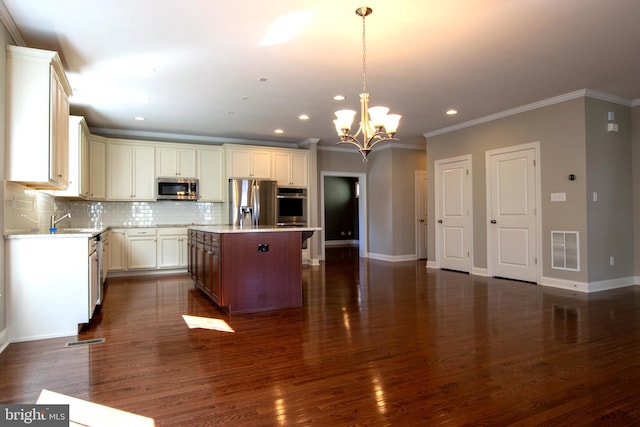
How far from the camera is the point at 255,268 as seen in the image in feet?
13.6

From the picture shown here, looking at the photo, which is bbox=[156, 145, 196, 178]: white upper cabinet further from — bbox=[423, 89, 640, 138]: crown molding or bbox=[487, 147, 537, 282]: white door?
bbox=[487, 147, 537, 282]: white door

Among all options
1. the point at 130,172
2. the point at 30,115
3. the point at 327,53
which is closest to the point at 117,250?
the point at 130,172

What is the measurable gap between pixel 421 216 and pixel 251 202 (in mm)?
3921

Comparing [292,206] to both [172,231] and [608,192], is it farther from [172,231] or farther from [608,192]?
[608,192]

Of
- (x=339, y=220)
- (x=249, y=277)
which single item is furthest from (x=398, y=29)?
(x=339, y=220)

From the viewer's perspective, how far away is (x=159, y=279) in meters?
6.33

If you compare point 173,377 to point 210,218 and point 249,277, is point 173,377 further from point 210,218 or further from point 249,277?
point 210,218

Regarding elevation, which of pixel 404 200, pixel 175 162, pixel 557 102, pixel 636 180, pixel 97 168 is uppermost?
pixel 557 102

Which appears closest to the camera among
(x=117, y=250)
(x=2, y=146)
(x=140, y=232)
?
(x=2, y=146)

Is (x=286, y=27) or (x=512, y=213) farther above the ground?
(x=286, y=27)

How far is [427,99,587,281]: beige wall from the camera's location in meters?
5.09

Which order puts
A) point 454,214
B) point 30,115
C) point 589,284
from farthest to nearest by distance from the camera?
1. point 454,214
2. point 589,284
3. point 30,115

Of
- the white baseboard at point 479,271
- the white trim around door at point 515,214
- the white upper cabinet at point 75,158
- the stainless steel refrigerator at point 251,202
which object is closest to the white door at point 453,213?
the white baseboard at point 479,271

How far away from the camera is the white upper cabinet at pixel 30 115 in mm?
3154
